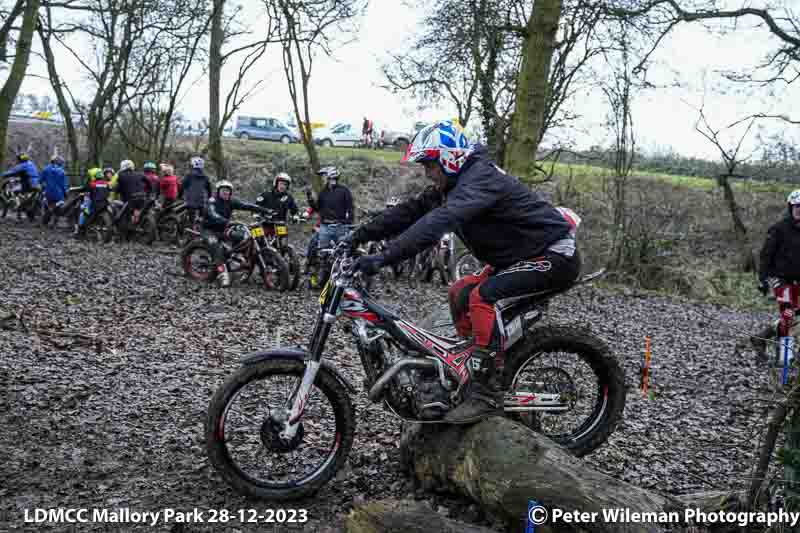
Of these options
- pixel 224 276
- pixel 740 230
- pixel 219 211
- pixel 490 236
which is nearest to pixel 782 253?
pixel 490 236

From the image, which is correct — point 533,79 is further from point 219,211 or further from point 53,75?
point 53,75

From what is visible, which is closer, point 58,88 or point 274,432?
point 274,432

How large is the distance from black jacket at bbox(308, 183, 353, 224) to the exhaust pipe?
937 cm

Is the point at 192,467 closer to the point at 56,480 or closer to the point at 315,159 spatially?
the point at 56,480

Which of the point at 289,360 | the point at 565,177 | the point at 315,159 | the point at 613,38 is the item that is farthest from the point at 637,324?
the point at 565,177

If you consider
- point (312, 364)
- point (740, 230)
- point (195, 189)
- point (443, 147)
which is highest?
point (443, 147)

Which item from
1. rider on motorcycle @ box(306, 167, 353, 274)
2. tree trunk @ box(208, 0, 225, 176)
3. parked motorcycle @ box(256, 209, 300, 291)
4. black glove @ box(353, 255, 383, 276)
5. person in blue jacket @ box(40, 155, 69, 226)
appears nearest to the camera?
black glove @ box(353, 255, 383, 276)

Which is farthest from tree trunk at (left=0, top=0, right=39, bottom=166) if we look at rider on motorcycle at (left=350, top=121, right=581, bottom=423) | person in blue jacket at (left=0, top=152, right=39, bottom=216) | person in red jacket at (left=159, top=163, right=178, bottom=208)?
rider on motorcycle at (left=350, top=121, right=581, bottom=423)

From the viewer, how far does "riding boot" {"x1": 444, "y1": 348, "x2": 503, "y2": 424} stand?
4.38 metres

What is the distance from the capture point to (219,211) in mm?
13453

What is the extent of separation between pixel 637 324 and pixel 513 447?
9.51m

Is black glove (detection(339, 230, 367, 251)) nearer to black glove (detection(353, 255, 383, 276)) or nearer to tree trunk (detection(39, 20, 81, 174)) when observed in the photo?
black glove (detection(353, 255, 383, 276))

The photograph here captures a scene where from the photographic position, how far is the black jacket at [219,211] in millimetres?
13273

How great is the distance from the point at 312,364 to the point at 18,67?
18.2 metres
